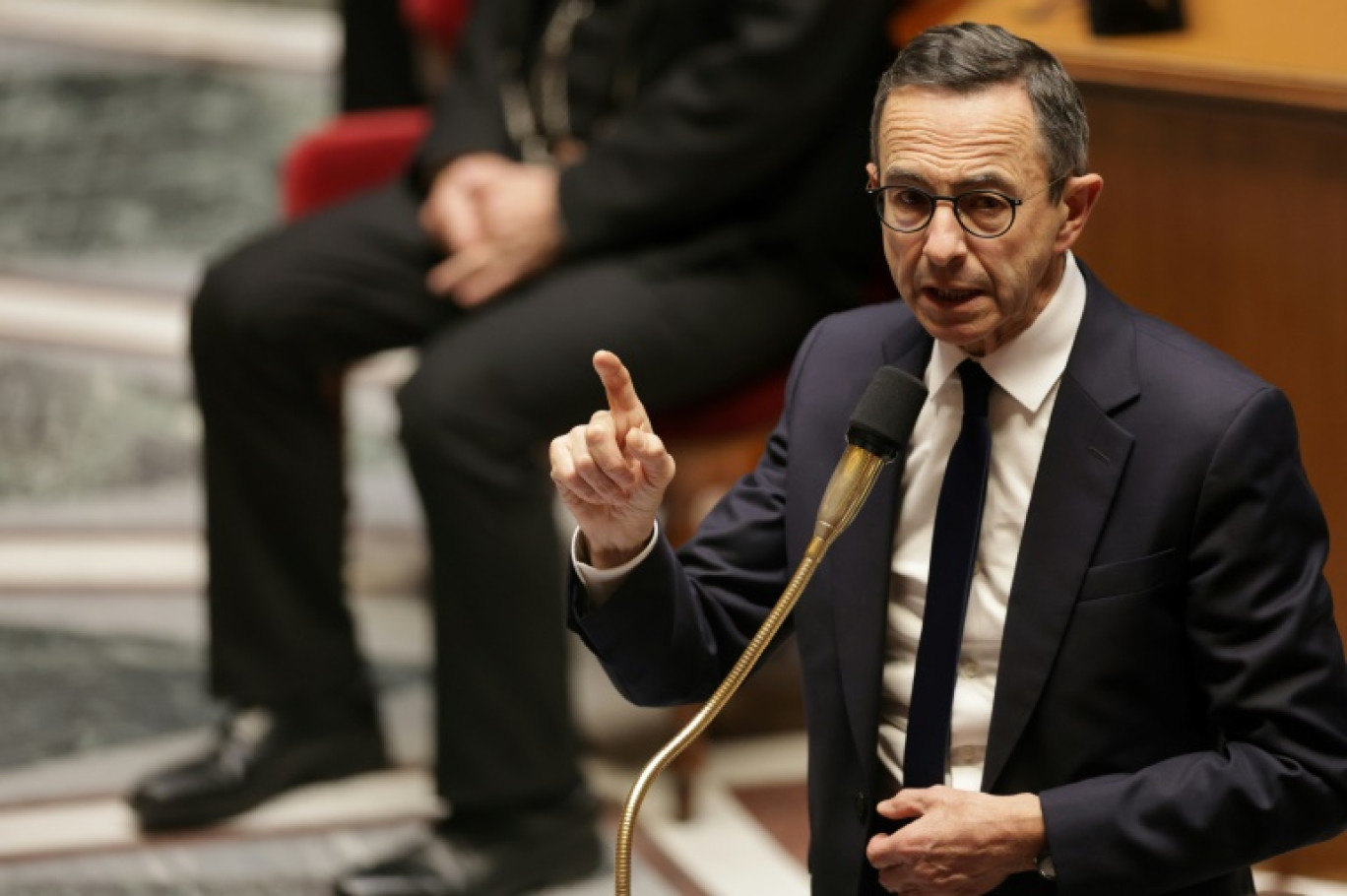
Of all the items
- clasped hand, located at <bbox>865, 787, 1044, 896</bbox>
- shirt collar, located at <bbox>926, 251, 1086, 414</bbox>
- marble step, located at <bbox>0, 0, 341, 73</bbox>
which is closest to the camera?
clasped hand, located at <bbox>865, 787, 1044, 896</bbox>

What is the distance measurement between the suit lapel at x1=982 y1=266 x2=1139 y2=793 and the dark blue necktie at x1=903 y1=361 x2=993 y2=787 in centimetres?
4

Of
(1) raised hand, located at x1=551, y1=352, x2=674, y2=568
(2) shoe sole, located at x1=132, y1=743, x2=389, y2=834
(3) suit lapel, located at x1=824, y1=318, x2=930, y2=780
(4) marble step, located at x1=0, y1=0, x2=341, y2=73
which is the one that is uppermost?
(1) raised hand, located at x1=551, y1=352, x2=674, y2=568

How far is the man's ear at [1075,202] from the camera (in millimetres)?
1525

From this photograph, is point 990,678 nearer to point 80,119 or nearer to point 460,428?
point 460,428

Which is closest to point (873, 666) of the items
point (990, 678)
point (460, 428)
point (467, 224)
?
point (990, 678)

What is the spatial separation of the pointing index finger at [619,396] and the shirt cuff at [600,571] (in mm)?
115

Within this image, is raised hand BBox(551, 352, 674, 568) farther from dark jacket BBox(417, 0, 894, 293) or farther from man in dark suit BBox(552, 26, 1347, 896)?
dark jacket BBox(417, 0, 894, 293)

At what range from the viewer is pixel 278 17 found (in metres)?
5.39

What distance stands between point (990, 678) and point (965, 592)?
0.23ft

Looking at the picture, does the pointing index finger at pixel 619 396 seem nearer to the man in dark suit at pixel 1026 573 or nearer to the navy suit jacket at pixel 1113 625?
the man in dark suit at pixel 1026 573

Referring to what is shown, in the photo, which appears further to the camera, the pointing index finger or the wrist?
the wrist

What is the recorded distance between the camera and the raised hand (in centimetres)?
146

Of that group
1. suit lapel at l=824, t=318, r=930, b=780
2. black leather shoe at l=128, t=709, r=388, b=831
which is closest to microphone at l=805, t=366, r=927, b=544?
suit lapel at l=824, t=318, r=930, b=780

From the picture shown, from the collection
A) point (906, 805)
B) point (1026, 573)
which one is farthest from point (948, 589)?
point (906, 805)
